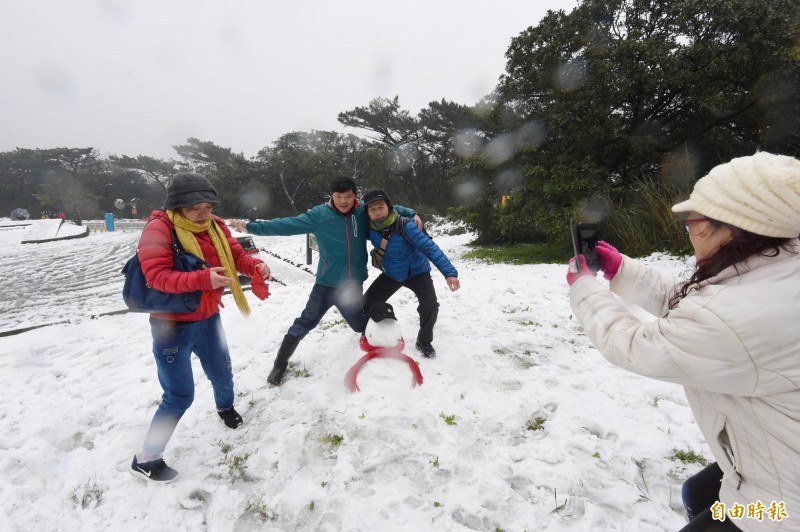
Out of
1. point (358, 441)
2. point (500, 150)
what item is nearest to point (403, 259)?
point (358, 441)

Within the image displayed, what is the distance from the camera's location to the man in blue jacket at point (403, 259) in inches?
130

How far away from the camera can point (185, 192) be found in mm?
2195

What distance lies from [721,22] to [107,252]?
791 inches

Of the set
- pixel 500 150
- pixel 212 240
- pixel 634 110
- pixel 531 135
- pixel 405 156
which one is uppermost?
pixel 405 156

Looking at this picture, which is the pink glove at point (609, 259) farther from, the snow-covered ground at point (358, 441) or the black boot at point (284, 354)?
the black boot at point (284, 354)

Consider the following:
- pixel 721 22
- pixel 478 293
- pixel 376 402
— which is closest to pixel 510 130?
pixel 721 22

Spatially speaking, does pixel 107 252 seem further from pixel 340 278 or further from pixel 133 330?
pixel 340 278

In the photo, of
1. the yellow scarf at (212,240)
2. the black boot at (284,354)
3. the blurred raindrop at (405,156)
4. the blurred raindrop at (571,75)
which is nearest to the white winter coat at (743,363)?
the yellow scarf at (212,240)

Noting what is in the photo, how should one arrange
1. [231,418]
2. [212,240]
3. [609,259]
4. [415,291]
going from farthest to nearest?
[415,291] < [231,418] < [212,240] < [609,259]

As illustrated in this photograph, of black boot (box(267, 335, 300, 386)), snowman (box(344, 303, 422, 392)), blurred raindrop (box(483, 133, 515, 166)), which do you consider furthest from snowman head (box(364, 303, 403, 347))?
blurred raindrop (box(483, 133, 515, 166))

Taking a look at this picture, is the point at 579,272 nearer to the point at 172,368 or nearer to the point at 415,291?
the point at 415,291

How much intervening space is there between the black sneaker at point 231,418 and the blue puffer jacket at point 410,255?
1885 mm

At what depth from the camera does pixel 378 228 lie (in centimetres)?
339

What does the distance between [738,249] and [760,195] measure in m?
0.18
